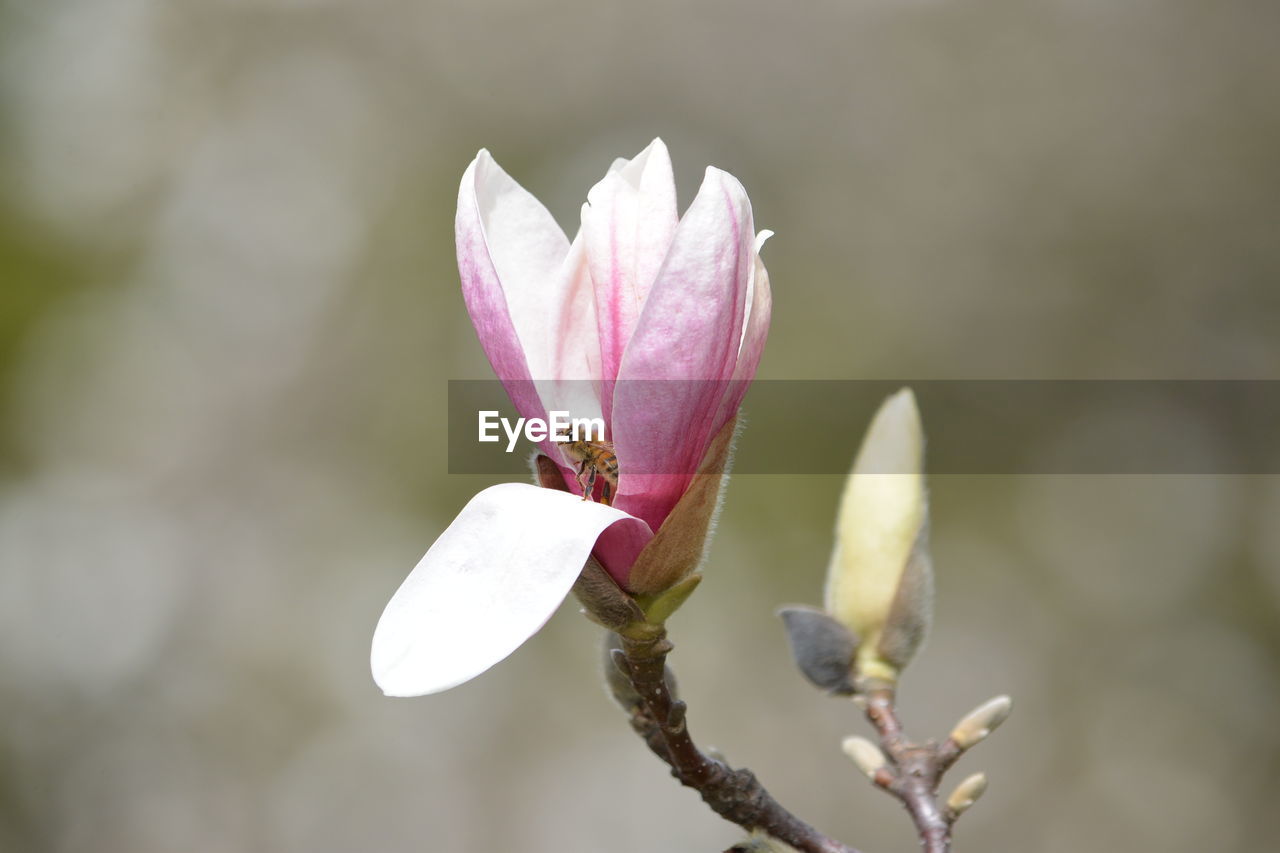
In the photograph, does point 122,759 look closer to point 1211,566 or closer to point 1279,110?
point 1211,566

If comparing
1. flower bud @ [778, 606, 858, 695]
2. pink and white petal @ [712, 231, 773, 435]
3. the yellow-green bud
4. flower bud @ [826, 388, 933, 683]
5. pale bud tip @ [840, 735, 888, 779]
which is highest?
pink and white petal @ [712, 231, 773, 435]

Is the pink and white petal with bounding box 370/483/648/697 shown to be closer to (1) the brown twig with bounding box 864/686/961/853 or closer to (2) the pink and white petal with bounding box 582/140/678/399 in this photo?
(2) the pink and white petal with bounding box 582/140/678/399

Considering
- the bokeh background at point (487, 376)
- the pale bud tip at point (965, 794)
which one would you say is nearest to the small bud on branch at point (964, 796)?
the pale bud tip at point (965, 794)

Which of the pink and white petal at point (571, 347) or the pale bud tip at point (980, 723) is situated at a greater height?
the pink and white petal at point (571, 347)

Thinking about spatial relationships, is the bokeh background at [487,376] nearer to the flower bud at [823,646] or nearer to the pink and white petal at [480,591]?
the flower bud at [823,646]

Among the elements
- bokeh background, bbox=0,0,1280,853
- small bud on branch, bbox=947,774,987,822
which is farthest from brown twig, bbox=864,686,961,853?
bokeh background, bbox=0,0,1280,853

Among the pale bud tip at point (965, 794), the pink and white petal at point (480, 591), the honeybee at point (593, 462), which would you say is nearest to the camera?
the pink and white petal at point (480, 591)

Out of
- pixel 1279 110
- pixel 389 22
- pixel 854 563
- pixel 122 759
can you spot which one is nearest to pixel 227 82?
pixel 389 22
